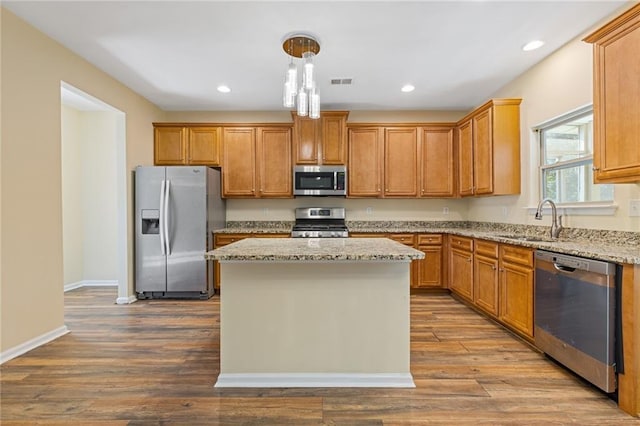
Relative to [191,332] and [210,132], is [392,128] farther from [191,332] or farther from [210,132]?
[191,332]

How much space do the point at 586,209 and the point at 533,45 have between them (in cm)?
155

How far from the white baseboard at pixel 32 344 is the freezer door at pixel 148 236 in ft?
3.56

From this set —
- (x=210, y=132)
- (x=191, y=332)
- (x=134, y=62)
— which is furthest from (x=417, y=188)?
(x=134, y=62)

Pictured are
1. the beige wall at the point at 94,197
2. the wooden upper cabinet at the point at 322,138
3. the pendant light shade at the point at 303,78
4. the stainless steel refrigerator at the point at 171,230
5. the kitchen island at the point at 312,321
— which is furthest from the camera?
the beige wall at the point at 94,197

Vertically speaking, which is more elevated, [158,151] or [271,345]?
[158,151]

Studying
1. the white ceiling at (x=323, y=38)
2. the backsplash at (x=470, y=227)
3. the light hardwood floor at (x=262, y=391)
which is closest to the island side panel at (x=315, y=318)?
the light hardwood floor at (x=262, y=391)

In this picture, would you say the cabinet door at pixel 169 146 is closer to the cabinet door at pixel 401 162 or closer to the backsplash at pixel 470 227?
the backsplash at pixel 470 227

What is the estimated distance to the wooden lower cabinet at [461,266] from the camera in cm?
368

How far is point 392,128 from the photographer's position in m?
4.63

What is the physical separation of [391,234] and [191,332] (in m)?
2.73

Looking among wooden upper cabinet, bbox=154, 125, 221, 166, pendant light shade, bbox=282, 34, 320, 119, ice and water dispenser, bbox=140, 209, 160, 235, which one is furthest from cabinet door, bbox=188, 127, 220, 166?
pendant light shade, bbox=282, 34, 320, 119

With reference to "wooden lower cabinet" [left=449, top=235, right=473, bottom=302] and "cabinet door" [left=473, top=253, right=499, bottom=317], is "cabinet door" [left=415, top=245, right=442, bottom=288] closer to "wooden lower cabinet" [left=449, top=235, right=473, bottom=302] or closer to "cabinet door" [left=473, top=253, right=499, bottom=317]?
"wooden lower cabinet" [left=449, top=235, right=473, bottom=302]

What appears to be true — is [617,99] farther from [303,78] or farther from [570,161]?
[303,78]

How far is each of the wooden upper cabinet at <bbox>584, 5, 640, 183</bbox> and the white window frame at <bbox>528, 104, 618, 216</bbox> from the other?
0.43m
